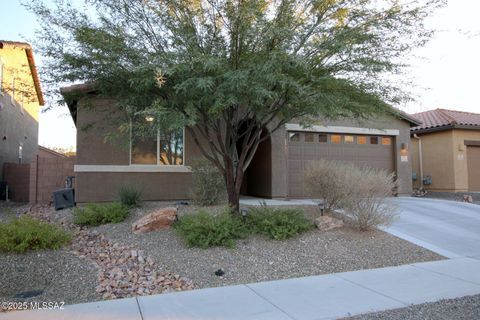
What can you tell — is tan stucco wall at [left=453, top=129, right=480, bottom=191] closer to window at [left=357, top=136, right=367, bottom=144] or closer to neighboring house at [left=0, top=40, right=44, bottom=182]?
window at [left=357, top=136, right=367, bottom=144]

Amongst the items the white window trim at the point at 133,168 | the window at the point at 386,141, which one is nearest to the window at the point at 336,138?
the window at the point at 386,141

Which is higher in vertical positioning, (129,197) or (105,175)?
(105,175)

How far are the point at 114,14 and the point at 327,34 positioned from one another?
4.38 m

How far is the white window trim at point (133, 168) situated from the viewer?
12289 millimetres

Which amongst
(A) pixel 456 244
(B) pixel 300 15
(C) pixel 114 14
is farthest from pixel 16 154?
(A) pixel 456 244

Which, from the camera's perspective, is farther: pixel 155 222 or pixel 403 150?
pixel 403 150

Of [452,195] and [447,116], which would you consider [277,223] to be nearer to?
[452,195]

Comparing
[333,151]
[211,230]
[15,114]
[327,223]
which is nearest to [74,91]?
[211,230]

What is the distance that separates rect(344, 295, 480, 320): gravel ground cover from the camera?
480 centimetres

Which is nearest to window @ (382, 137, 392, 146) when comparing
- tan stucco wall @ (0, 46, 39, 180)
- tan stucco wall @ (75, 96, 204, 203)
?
tan stucco wall @ (75, 96, 204, 203)

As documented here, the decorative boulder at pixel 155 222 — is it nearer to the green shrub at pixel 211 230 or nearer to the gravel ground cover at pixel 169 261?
the gravel ground cover at pixel 169 261

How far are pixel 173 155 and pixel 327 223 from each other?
616cm

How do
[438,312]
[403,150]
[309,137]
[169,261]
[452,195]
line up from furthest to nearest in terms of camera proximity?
[452,195] < [403,150] < [309,137] < [169,261] < [438,312]

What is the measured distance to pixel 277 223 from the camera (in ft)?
27.8
